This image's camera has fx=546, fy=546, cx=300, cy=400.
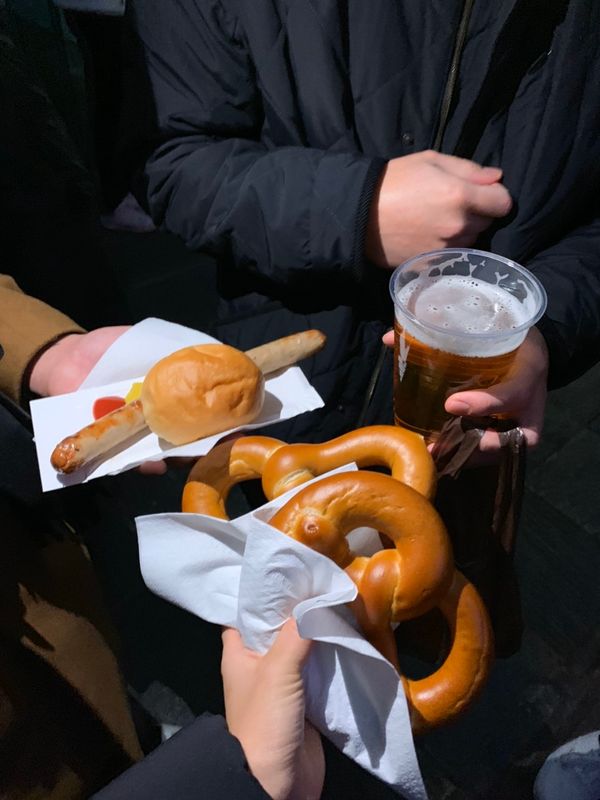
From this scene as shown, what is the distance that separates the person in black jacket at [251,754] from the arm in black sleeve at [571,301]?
0.95m

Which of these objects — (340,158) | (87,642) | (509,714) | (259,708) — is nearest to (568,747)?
(509,714)

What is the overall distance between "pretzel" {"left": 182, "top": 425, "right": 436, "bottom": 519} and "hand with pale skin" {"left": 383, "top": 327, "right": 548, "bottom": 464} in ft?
0.46

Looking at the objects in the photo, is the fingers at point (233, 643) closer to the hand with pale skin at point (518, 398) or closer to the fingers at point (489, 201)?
the hand with pale skin at point (518, 398)

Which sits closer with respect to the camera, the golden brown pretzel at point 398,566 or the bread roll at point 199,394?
the golden brown pretzel at point 398,566

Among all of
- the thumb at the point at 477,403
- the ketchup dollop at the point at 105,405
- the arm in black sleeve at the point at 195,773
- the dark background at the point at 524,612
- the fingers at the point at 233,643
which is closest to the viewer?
the arm in black sleeve at the point at 195,773

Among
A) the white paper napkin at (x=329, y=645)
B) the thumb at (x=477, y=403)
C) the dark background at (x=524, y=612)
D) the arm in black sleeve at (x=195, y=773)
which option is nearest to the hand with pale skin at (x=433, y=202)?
the thumb at (x=477, y=403)

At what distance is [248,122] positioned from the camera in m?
1.49

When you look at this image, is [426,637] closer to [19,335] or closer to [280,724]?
[280,724]

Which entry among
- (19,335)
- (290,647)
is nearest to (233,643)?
(290,647)

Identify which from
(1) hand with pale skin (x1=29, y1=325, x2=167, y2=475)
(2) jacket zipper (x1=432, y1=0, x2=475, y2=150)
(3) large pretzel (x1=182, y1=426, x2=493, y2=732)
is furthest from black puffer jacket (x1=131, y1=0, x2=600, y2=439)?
(3) large pretzel (x1=182, y1=426, x2=493, y2=732)

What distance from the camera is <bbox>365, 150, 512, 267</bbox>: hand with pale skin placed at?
1.29 m

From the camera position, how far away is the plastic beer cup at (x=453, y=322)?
1137 mm

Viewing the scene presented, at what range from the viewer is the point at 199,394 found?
4.50ft

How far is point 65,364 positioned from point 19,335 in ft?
0.46
